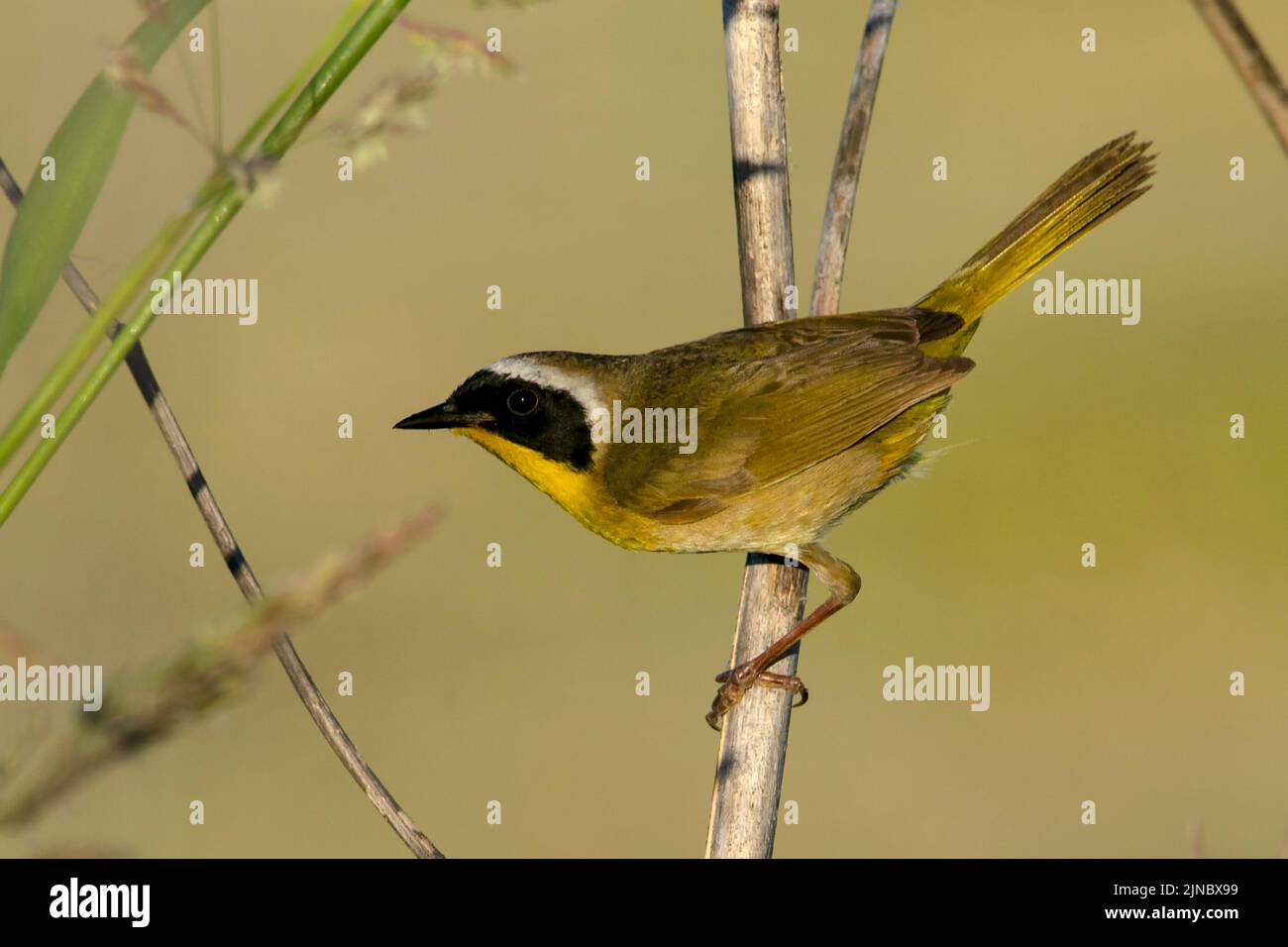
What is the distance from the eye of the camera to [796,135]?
9750 millimetres

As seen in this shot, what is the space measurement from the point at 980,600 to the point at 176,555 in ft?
16.0

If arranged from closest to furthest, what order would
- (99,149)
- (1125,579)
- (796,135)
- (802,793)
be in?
(99,149) < (802,793) < (1125,579) < (796,135)

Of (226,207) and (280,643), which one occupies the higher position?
(226,207)

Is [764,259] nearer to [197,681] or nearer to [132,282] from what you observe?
[132,282]

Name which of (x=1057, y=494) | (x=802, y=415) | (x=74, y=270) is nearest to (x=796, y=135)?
(x=1057, y=494)

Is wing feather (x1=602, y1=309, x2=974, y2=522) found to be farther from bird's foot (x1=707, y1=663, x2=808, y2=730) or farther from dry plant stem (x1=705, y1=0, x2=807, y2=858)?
bird's foot (x1=707, y1=663, x2=808, y2=730)

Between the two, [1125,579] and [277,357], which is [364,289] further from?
[1125,579]

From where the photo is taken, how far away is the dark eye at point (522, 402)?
123 inches

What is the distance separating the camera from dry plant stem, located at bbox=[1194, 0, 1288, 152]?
3.32 ft

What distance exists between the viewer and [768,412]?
347 centimetres

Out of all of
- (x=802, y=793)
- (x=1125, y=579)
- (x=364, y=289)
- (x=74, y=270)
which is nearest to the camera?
(x=74, y=270)

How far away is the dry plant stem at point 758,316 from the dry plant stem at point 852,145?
0.36 feet

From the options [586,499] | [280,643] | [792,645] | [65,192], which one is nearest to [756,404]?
[586,499]

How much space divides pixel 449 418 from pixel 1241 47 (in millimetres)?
2224
